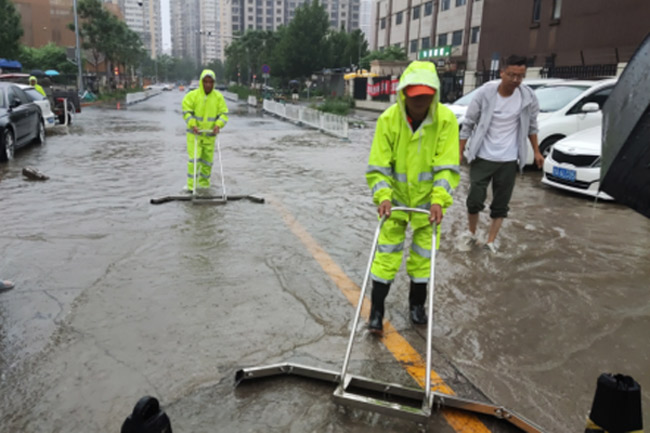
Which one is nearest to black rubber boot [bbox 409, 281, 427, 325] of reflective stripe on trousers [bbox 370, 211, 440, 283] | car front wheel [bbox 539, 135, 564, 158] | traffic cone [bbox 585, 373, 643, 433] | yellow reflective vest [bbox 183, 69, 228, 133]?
reflective stripe on trousers [bbox 370, 211, 440, 283]

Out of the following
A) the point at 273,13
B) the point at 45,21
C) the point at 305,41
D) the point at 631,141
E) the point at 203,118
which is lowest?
the point at 203,118

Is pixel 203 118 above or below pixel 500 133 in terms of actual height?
below

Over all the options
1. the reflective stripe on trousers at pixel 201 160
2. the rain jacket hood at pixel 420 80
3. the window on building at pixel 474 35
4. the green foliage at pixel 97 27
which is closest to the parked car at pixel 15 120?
the reflective stripe on trousers at pixel 201 160

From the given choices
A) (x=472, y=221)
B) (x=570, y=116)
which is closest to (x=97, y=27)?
(x=570, y=116)

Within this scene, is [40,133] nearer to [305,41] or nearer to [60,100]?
[60,100]

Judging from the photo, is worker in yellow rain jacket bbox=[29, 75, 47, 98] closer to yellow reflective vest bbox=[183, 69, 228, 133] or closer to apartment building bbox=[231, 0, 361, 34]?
yellow reflective vest bbox=[183, 69, 228, 133]

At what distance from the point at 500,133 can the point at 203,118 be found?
4.19 m

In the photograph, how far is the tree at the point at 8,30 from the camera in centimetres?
2914

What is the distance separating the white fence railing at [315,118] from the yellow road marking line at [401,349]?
1065 centimetres

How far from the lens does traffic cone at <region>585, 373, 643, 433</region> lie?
187cm

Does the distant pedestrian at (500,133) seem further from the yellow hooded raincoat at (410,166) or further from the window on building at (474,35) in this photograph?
the window on building at (474,35)

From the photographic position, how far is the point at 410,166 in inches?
128

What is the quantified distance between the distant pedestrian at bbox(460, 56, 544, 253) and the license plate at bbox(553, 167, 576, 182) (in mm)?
3094

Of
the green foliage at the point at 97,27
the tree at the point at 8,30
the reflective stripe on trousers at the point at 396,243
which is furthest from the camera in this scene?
the green foliage at the point at 97,27
